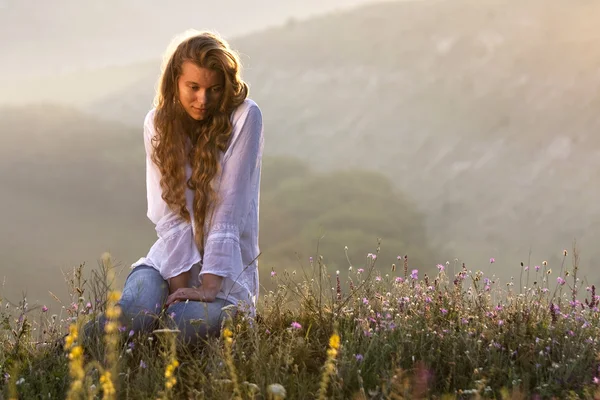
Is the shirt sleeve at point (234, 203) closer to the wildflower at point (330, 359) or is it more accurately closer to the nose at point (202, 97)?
the nose at point (202, 97)

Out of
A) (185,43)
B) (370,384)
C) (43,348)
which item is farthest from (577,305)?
(43,348)

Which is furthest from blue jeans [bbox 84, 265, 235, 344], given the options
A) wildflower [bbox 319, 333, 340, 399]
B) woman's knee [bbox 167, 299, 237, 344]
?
wildflower [bbox 319, 333, 340, 399]

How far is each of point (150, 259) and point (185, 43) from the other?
4.35 feet

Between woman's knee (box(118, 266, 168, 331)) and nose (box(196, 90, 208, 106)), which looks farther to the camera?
nose (box(196, 90, 208, 106))

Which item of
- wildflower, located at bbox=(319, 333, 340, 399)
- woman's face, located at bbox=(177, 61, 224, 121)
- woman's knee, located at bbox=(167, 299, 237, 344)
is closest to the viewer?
wildflower, located at bbox=(319, 333, 340, 399)

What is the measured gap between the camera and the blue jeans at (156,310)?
4.00m

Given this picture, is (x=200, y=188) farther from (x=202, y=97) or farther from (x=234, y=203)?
(x=202, y=97)

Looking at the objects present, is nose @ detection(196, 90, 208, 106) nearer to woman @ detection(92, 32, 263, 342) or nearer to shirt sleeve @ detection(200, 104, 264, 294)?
woman @ detection(92, 32, 263, 342)

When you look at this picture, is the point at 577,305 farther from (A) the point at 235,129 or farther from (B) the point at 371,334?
(A) the point at 235,129

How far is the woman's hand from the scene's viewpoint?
4.09 m

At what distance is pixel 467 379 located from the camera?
11.5 feet

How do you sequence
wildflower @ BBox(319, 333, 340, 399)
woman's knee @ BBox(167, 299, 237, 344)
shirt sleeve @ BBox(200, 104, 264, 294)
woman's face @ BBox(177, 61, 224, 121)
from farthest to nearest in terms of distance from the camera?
woman's face @ BBox(177, 61, 224, 121) → shirt sleeve @ BBox(200, 104, 264, 294) → woman's knee @ BBox(167, 299, 237, 344) → wildflower @ BBox(319, 333, 340, 399)

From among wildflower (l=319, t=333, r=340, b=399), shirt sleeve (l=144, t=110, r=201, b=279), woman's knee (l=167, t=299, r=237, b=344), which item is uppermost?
shirt sleeve (l=144, t=110, r=201, b=279)

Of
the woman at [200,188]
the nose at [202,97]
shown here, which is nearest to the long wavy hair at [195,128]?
the woman at [200,188]
